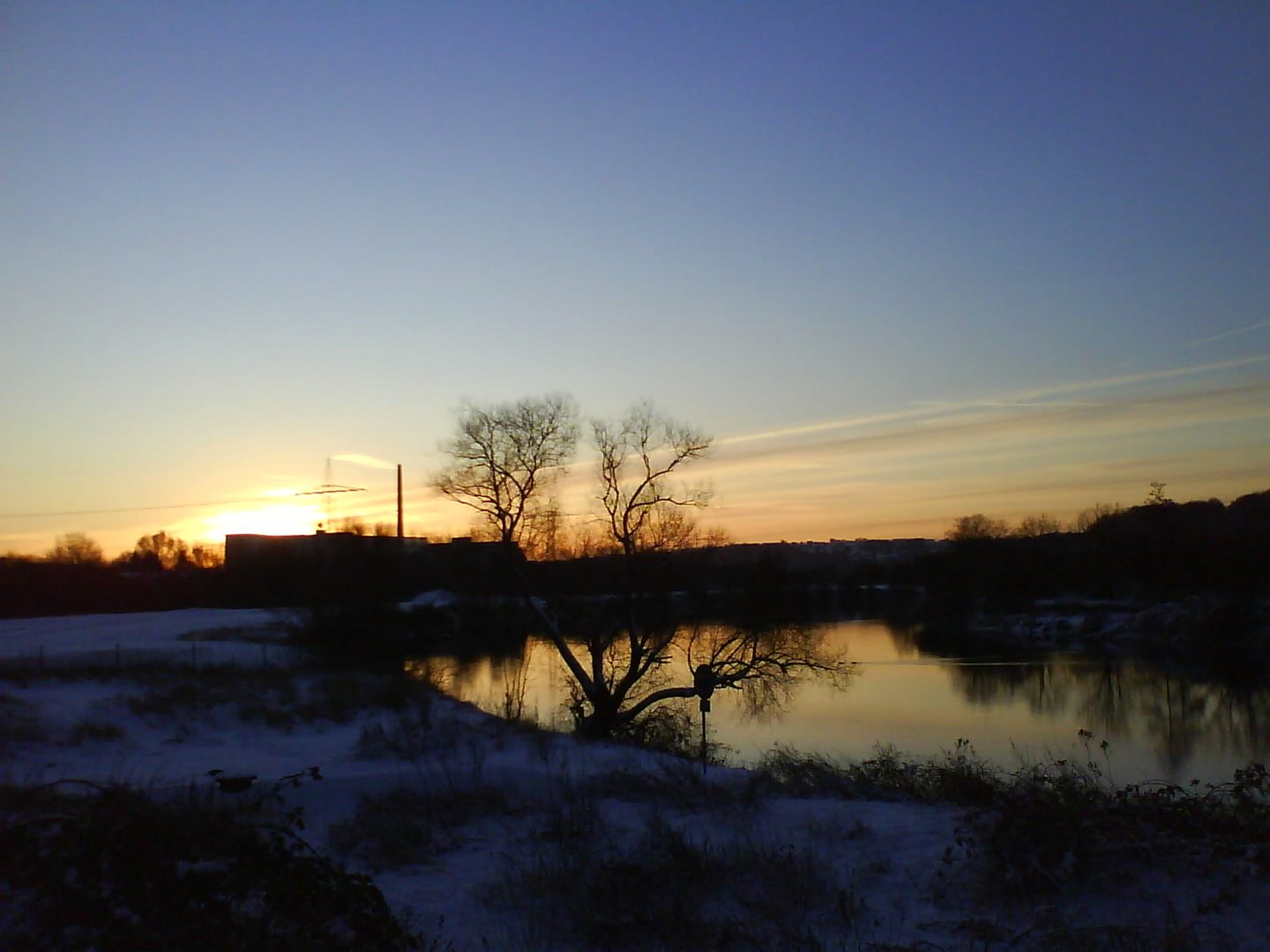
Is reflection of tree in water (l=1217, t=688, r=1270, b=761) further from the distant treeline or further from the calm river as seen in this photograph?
the distant treeline

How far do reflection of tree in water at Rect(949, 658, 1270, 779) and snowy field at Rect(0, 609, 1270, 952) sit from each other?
49.9 ft

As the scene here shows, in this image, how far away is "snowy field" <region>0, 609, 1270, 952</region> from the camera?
711 cm

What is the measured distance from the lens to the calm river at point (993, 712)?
24.2 metres

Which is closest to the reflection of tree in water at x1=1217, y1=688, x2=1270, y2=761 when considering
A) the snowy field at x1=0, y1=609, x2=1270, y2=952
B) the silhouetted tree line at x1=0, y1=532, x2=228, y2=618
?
the snowy field at x1=0, y1=609, x2=1270, y2=952

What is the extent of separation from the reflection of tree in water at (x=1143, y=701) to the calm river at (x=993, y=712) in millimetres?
60

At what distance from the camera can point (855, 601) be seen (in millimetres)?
82188

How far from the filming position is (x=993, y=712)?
31.6m

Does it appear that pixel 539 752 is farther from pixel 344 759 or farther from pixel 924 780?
pixel 924 780

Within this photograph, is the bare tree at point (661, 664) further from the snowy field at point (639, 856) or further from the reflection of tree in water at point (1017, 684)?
the snowy field at point (639, 856)

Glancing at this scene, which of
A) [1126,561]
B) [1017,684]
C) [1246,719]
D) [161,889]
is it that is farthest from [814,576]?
[161,889]

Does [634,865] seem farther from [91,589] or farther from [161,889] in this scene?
[91,589]

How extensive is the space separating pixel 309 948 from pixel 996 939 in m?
4.53

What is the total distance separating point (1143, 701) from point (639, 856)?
31.9 m

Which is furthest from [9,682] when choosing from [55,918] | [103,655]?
[55,918]
